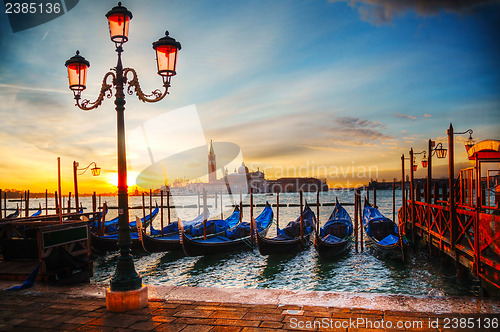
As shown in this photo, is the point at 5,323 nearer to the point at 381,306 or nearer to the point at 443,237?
the point at 381,306

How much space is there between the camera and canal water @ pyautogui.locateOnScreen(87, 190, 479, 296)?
31.3 ft

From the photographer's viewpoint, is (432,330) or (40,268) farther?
(40,268)

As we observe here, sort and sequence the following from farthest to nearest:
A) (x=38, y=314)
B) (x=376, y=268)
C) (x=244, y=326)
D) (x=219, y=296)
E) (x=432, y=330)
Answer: (x=376, y=268) < (x=219, y=296) < (x=38, y=314) < (x=244, y=326) < (x=432, y=330)

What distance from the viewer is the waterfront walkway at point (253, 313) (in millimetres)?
3430

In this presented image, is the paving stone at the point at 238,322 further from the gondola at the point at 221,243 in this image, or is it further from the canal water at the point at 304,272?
the gondola at the point at 221,243

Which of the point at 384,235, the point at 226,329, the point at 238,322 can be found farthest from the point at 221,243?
the point at 226,329

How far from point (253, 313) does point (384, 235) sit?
12467 mm

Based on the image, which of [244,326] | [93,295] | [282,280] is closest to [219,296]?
[244,326]

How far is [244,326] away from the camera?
345 centimetres

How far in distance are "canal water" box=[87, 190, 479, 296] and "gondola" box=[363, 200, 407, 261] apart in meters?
0.37

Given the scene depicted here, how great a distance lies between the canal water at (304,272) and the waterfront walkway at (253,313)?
5.51 metres

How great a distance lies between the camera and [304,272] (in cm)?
1165

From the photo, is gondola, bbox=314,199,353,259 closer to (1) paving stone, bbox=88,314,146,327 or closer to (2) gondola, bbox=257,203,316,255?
(2) gondola, bbox=257,203,316,255

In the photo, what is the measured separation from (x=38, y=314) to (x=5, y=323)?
13.1 inches
